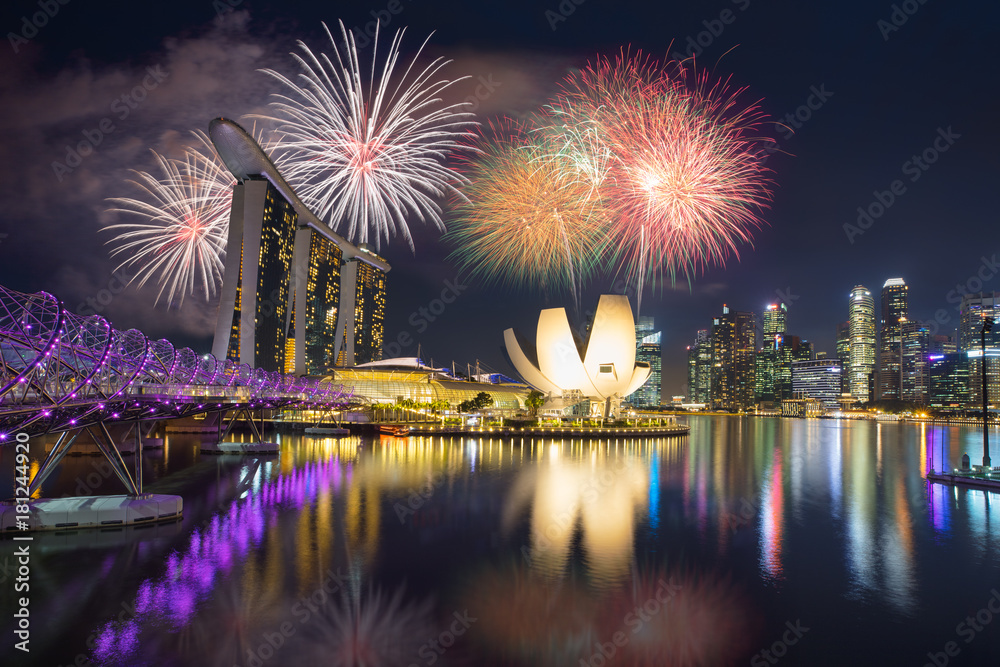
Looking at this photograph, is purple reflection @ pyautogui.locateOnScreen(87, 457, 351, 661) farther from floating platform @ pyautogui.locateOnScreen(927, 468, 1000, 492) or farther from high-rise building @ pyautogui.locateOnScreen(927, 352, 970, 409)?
high-rise building @ pyautogui.locateOnScreen(927, 352, 970, 409)

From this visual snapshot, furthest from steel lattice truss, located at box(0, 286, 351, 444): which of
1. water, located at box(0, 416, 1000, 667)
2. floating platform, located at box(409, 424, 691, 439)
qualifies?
floating platform, located at box(409, 424, 691, 439)

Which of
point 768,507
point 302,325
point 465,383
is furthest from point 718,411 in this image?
point 768,507

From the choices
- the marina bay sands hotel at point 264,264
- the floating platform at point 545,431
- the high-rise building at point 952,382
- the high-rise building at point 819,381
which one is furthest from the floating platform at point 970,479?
the high-rise building at point 819,381

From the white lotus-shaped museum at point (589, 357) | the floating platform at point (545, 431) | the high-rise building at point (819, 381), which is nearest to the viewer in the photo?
the floating platform at point (545, 431)

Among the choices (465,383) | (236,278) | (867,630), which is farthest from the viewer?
(465,383)

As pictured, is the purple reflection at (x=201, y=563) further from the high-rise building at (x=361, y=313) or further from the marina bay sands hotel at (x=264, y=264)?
Answer: the high-rise building at (x=361, y=313)

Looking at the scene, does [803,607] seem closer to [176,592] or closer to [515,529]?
[515,529]

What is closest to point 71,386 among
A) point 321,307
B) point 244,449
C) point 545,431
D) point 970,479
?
point 244,449
